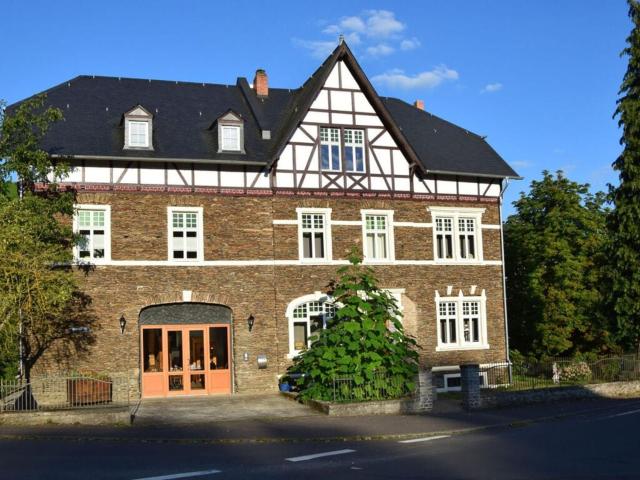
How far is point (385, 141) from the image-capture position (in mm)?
28844

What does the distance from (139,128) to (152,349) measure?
7469 mm

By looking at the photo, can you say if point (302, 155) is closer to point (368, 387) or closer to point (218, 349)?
point (218, 349)

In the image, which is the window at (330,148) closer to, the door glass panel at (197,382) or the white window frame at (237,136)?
the white window frame at (237,136)

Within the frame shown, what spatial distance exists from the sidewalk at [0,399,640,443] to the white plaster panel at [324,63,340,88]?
43.1 feet

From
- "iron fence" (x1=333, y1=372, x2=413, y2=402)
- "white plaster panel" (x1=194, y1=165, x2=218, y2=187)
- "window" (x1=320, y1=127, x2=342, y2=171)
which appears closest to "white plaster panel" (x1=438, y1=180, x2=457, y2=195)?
"window" (x1=320, y1=127, x2=342, y2=171)

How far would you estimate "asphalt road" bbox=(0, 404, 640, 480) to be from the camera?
12125 mm

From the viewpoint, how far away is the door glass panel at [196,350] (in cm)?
2614

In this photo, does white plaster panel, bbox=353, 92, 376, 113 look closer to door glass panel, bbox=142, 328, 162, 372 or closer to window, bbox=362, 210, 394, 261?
window, bbox=362, 210, 394, 261

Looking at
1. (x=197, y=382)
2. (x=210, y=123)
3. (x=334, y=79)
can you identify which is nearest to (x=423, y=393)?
(x=197, y=382)

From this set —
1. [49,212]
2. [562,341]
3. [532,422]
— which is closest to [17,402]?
[49,212]

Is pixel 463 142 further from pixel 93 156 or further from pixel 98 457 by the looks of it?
pixel 98 457

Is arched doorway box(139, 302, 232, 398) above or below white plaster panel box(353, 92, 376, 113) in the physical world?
below

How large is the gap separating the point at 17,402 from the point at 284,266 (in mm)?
10375

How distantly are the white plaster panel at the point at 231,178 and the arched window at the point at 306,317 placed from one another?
15.2ft
